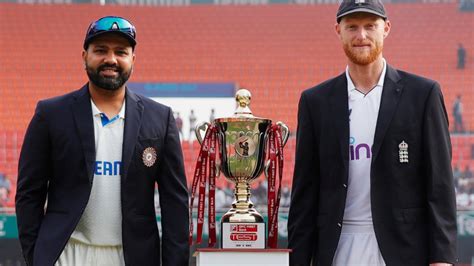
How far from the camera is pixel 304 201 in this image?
2299mm

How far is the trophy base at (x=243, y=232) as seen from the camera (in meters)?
2.26

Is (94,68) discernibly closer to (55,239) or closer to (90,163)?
(90,163)

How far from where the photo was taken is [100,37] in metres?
2.19

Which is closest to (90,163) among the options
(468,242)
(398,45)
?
(468,242)

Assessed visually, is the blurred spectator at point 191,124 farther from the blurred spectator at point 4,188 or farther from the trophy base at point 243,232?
the trophy base at point 243,232

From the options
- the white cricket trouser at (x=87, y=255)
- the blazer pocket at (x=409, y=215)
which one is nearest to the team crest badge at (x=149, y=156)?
the white cricket trouser at (x=87, y=255)

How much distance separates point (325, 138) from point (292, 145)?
1001cm

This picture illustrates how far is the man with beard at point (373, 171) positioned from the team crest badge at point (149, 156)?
1.27 ft

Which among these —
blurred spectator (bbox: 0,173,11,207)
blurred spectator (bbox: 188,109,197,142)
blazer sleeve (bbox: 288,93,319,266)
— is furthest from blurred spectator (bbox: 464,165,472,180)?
blazer sleeve (bbox: 288,93,319,266)

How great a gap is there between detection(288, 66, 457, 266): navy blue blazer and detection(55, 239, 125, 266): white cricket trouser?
47 centimetres

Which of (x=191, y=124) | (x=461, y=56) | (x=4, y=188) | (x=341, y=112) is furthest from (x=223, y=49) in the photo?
(x=341, y=112)

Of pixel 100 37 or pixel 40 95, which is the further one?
pixel 40 95

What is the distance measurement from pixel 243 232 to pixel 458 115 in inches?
427

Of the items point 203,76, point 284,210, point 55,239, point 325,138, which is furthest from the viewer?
point 203,76
